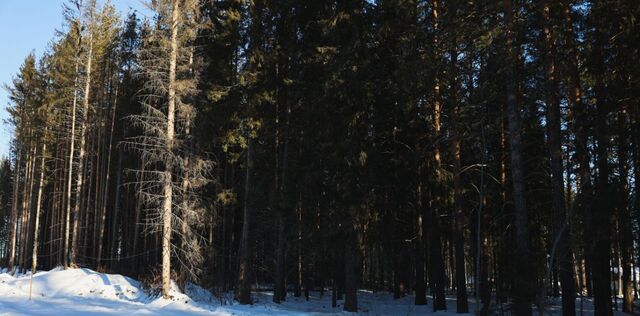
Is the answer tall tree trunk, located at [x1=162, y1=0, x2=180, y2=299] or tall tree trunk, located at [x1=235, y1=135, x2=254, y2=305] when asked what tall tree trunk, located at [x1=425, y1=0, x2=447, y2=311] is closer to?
tall tree trunk, located at [x1=235, y1=135, x2=254, y2=305]

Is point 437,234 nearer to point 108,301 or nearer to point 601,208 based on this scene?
point 601,208

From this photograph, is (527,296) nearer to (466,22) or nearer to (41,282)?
(466,22)

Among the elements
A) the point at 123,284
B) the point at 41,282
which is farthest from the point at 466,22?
the point at 41,282

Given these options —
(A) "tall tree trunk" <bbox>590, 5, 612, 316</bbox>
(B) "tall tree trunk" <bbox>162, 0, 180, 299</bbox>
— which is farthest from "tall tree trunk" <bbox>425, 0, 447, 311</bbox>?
(B) "tall tree trunk" <bbox>162, 0, 180, 299</bbox>

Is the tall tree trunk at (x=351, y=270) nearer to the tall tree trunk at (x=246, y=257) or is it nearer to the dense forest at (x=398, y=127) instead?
the dense forest at (x=398, y=127)

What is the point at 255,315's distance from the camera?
46.8ft

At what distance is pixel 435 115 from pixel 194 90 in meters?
9.31

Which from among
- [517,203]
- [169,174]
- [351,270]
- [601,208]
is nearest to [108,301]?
[169,174]

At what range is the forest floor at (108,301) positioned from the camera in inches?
530

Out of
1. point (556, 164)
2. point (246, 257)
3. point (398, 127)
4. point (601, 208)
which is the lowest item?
point (246, 257)

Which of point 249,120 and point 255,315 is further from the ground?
point 249,120

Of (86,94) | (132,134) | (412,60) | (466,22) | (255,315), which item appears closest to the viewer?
(466,22)

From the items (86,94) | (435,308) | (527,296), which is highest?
(86,94)

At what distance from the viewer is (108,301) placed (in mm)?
16266
